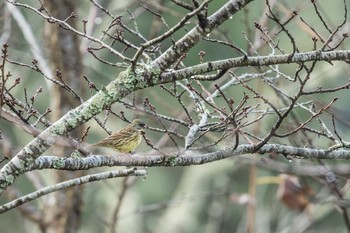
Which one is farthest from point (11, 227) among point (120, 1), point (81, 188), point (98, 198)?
point (81, 188)

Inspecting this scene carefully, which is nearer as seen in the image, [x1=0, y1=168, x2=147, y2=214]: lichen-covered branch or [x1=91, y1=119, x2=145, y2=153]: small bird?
[x1=0, y1=168, x2=147, y2=214]: lichen-covered branch

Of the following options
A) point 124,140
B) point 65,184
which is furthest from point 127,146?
point 65,184

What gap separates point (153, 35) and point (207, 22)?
3.01 meters

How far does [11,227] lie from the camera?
14938mm

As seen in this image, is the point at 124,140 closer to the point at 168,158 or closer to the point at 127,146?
the point at 127,146

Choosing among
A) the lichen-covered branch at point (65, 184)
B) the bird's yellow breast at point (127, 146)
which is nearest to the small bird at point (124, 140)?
the bird's yellow breast at point (127, 146)

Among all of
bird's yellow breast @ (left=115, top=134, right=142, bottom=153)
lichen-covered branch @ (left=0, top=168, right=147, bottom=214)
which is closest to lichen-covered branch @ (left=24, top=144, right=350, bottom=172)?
lichen-covered branch @ (left=0, top=168, right=147, bottom=214)

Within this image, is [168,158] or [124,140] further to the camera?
[124,140]

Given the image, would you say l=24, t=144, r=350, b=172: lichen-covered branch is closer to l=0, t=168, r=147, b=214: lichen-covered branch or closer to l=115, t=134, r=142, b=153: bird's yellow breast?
l=0, t=168, r=147, b=214: lichen-covered branch

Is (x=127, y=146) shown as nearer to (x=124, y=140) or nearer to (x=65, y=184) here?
(x=124, y=140)

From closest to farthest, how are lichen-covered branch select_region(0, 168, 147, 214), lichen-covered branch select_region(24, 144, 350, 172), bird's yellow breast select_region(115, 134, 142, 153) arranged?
lichen-covered branch select_region(24, 144, 350, 172), lichen-covered branch select_region(0, 168, 147, 214), bird's yellow breast select_region(115, 134, 142, 153)

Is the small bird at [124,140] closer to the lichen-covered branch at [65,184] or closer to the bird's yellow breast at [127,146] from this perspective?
the bird's yellow breast at [127,146]

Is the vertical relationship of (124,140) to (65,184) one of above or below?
above

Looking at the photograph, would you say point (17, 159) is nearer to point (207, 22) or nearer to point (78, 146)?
point (78, 146)
